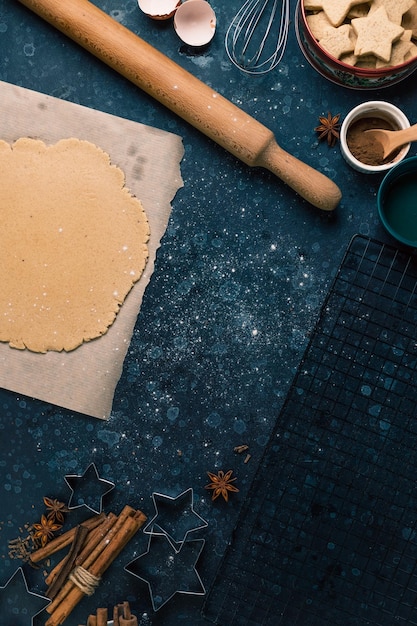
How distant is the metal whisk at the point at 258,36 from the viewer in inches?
48.5

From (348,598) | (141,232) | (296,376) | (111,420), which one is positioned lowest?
(348,598)

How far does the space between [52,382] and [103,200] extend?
1.11 feet

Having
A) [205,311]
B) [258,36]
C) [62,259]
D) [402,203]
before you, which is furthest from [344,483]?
[258,36]

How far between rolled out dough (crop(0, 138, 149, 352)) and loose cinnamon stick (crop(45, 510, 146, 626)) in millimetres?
328

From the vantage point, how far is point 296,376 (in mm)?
1128

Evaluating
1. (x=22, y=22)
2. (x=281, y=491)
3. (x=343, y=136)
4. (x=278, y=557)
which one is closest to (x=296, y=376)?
(x=281, y=491)

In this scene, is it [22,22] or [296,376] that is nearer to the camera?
[296,376]

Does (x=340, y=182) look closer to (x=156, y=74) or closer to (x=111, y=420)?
(x=156, y=74)

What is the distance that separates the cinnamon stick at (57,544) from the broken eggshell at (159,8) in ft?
2.94

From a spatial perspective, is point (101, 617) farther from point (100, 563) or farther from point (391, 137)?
point (391, 137)

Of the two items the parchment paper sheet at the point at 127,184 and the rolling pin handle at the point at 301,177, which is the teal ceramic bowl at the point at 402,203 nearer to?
the rolling pin handle at the point at 301,177

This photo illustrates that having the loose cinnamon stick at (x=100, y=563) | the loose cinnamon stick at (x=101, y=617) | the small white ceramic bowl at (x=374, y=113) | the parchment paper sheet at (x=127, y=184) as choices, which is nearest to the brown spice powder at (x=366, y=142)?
the small white ceramic bowl at (x=374, y=113)

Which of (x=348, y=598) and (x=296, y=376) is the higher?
(x=296, y=376)

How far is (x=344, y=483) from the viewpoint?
3.84 ft
